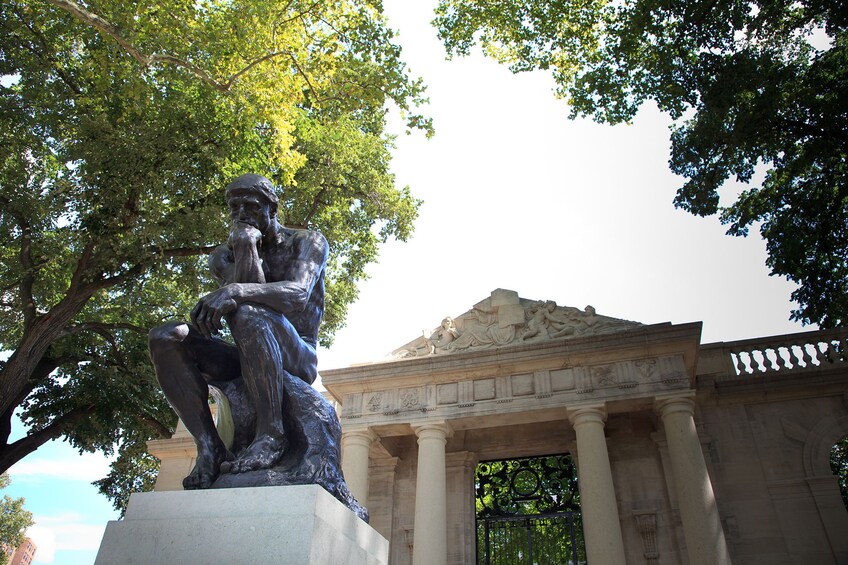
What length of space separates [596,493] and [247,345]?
1080 cm

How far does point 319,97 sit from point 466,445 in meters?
9.87

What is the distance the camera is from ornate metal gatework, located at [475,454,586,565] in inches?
557

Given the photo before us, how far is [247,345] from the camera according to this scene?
10.3 ft

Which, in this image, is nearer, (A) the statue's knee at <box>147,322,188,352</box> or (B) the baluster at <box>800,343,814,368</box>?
(A) the statue's knee at <box>147,322,188,352</box>

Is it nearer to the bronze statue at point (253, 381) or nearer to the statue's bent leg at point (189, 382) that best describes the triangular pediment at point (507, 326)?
the bronze statue at point (253, 381)

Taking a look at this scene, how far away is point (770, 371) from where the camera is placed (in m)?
13.9

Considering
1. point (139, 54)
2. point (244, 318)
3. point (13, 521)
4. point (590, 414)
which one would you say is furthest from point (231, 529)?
point (13, 521)

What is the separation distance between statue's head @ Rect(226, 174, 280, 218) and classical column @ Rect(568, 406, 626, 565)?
1047 cm

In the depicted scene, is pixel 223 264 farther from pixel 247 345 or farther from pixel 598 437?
pixel 598 437

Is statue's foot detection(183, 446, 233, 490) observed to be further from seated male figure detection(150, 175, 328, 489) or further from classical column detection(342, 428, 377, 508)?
classical column detection(342, 428, 377, 508)

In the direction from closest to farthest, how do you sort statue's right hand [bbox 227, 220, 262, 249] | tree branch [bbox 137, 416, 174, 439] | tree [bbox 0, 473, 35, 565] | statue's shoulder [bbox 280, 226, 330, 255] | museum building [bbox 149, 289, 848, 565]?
statue's right hand [bbox 227, 220, 262, 249], statue's shoulder [bbox 280, 226, 330, 255], museum building [bbox 149, 289, 848, 565], tree branch [bbox 137, 416, 174, 439], tree [bbox 0, 473, 35, 565]

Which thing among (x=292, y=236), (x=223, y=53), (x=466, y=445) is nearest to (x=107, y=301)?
(x=223, y=53)

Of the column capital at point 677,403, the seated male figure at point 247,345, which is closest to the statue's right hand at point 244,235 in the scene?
the seated male figure at point 247,345

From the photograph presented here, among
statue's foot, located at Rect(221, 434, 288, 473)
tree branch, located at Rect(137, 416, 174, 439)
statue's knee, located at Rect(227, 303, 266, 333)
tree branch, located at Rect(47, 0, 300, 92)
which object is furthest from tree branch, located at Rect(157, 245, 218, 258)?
statue's foot, located at Rect(221, 434, 288, 473)
